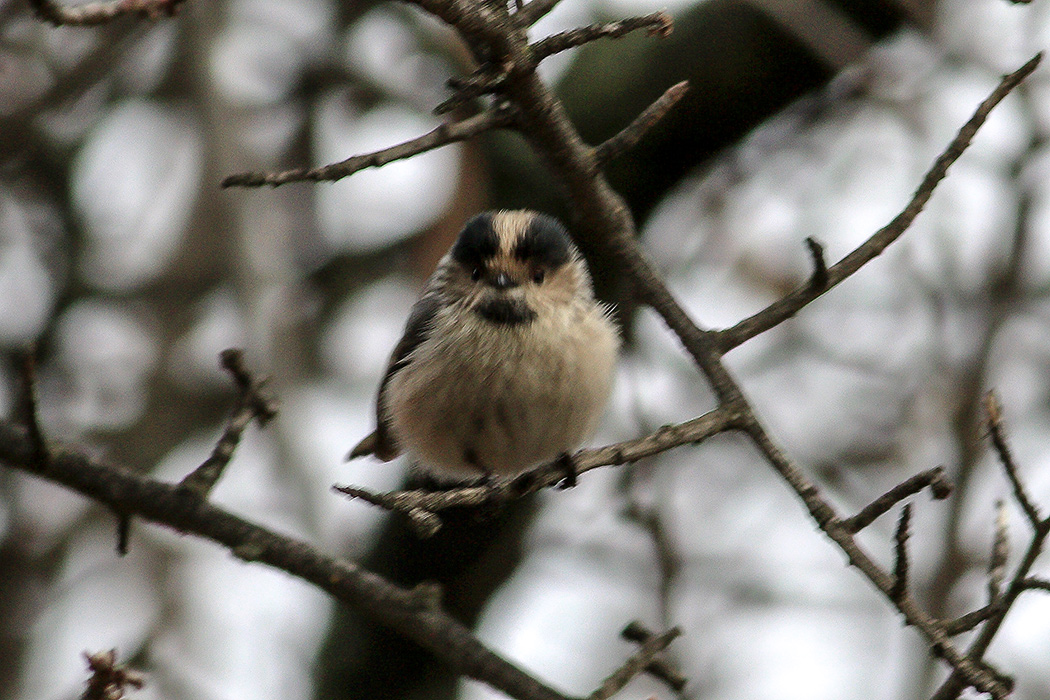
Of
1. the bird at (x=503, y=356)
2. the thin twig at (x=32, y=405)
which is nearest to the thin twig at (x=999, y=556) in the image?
the bird at (x=503, y=356)

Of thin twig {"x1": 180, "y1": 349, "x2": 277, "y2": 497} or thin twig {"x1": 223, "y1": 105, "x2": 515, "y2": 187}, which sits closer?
thin twig {"x1": 223, "y1": 105, "x2": 515, "y2": 187}

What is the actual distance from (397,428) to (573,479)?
1410 mm

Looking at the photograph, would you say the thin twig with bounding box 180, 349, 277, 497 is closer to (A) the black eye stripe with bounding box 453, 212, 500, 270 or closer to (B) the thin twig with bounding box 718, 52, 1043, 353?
(A) the black eye stripe with bounding box 453, 212, 500, 270

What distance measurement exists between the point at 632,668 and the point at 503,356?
39.0 inches

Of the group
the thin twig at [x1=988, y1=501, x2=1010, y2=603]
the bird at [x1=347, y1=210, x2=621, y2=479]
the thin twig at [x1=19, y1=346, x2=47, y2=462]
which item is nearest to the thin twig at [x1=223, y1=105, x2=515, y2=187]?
the thin twig at [x1=19, y1=346, x2=47, y2=462]

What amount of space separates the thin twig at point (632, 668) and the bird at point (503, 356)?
2.70ft

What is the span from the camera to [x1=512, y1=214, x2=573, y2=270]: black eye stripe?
3.42m

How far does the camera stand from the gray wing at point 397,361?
11.5 feet

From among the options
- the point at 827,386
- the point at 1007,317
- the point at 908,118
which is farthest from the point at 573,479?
the point at 827,386

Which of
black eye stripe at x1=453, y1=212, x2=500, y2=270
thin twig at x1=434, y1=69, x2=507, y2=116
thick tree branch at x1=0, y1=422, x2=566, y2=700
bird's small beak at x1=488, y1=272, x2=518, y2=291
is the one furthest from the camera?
black eye stripe at x1=453, y1=212, x2=500, y2=270

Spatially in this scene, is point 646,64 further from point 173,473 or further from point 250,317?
point 173,473

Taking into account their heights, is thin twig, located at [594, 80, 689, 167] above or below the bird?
above

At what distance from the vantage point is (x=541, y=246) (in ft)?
11.2

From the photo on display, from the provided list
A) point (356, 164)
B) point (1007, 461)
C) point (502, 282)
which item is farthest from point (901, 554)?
point (502, 282)
